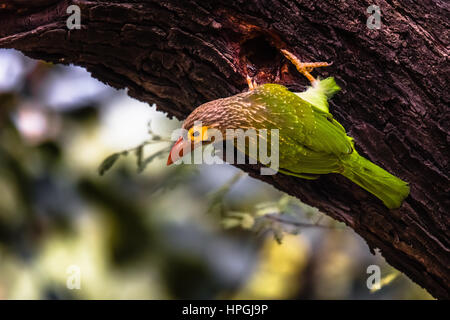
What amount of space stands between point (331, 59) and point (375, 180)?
488 mm

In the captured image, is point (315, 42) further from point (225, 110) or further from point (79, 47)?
point (79, 47)

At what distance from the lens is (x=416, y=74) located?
1994 millimetres

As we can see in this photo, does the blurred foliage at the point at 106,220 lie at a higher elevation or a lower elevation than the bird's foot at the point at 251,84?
higher

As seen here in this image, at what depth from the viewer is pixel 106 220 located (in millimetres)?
3783

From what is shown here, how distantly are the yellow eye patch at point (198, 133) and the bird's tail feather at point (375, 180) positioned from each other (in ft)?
1.74

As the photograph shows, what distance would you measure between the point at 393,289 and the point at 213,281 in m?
1.30

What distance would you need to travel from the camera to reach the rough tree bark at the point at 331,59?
194 cm

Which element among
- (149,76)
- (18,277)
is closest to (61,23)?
(149,76)

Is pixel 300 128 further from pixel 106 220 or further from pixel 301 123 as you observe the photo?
pixel 106 220
